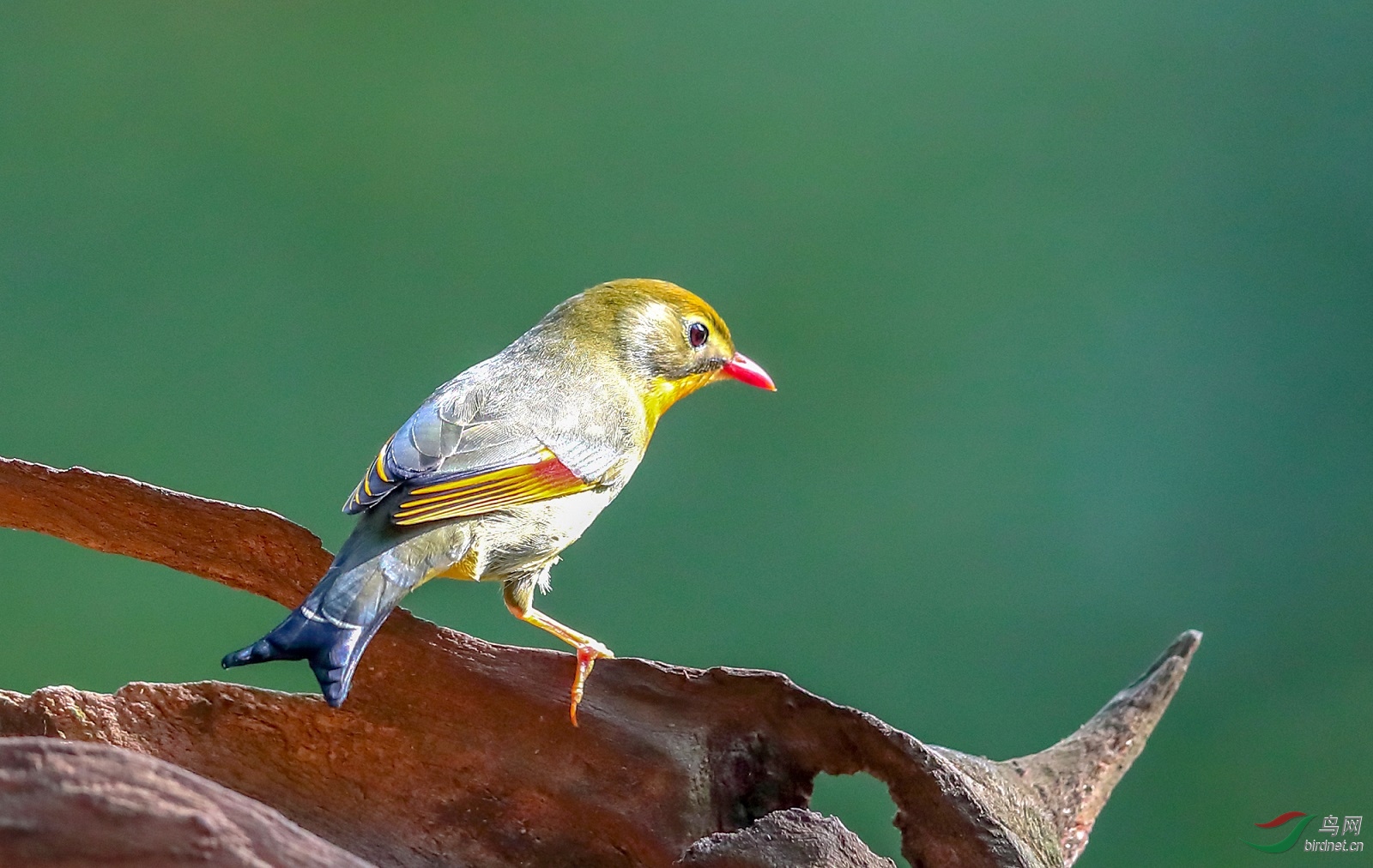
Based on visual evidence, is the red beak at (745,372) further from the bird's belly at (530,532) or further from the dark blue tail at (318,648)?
the dark blue tail at (318,648)

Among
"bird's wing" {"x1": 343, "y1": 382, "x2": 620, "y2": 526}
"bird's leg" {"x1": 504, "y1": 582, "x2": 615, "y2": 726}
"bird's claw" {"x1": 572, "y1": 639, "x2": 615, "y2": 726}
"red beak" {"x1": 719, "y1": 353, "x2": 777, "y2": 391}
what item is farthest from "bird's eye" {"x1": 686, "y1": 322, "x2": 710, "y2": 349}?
"bird's claw" {"x1": 572, "y1": 639, "x2": 615, "y2": 726}

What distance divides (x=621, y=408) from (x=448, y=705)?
28.6 inches

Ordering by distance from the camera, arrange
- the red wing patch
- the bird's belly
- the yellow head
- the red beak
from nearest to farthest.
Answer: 1. the red wing patch
2. the bird's belly
3. the yellow head
4. the red beak

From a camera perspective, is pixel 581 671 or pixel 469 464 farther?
pixel 469 464

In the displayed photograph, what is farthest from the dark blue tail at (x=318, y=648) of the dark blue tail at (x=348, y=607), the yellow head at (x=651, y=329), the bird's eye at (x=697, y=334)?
the bird's eye at (x=697, y=334)

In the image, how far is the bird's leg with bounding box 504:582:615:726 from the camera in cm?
211

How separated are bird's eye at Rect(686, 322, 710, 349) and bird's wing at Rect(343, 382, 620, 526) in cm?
39

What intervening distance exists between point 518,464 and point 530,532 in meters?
0.13

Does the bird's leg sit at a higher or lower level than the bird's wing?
lower

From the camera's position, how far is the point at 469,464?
7.25 ft

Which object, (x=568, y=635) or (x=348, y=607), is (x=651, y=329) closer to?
(x=568, y=635)

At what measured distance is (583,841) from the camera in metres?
2.05

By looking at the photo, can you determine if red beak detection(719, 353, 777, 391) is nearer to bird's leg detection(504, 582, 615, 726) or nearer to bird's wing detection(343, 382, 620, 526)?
bird's wing detection(343, 382, 620, 526)

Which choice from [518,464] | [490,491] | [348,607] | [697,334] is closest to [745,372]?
[697,334]
